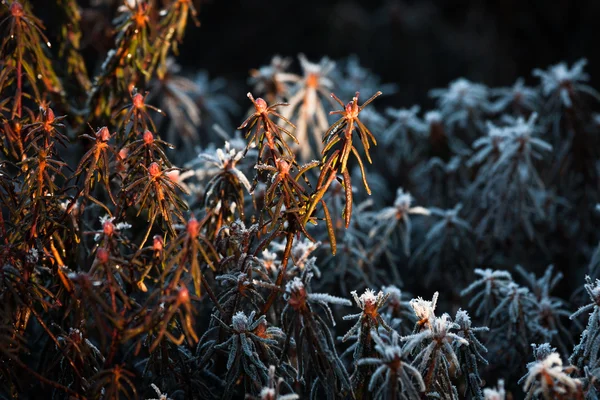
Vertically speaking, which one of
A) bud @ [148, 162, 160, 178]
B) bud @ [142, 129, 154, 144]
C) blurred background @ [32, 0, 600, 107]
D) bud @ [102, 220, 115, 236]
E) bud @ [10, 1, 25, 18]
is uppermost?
blurred background @ [32, 0, 600, 107]

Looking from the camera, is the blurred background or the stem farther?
the blurred background

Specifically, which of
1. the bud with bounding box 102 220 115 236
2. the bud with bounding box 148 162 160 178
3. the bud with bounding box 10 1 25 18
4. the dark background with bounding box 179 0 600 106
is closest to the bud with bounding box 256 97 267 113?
the bud with bounding box 148 162 160 178

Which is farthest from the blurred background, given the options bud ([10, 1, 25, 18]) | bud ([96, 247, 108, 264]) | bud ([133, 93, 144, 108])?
bud ([96, 247, 108, 264])

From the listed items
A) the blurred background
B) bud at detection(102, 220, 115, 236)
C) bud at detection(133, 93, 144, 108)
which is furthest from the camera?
the blurred background

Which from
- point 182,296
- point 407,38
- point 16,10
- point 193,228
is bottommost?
point 182,296

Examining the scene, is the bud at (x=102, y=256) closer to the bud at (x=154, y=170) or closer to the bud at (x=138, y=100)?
the bud at (x=154, y=170)

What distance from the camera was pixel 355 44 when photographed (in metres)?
3.92

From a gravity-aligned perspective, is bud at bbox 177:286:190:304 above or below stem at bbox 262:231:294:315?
below

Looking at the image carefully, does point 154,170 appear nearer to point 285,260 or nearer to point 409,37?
point 285,260

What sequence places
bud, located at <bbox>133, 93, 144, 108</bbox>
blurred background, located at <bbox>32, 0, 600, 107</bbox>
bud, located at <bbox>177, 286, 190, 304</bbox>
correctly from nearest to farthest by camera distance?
bud, located at <bbox>177, 286, 190, 304</bbox>, bud, located at <bbox>133, 93, 144, 108</bbox>, blurred background, located at <bbox>32, 0, 600, 107</bbox>

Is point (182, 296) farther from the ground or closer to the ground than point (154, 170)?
closer to the ground

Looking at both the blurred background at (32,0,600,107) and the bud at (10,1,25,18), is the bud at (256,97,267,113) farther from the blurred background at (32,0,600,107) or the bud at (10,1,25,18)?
the blurred background at (32,0,600,107)

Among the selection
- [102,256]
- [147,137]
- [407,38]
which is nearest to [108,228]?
[102,256]

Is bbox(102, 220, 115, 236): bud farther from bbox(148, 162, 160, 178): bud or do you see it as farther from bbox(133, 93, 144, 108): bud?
bbox(133, 93, 144, 108): bud
